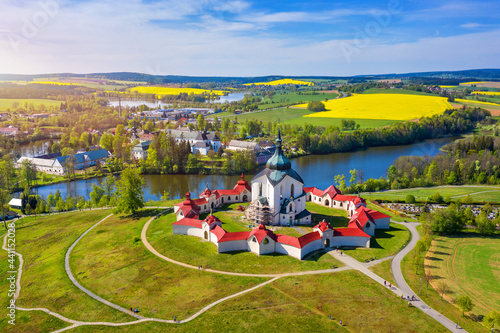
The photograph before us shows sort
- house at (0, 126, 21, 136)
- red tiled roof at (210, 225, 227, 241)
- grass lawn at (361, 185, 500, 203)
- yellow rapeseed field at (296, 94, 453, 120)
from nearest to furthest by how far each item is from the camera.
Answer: red tiled roof at (210, 225, 227, 241) → grass lawn at (361, 185, 500, 203) → house at (0, 126, 21, 136) → yellow rapeseed field at (296, 94, 453, 120)

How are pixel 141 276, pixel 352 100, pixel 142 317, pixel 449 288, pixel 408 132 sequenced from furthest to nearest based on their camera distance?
pixel 352 100 < pixel 408 132 < pixel 141 276 < pixel 449 288 < pixel 142 317

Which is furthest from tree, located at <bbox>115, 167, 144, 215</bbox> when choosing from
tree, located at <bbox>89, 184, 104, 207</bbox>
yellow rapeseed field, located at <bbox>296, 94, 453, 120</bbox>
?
yellow rapeseed field, located at <bbox>296, 94, 453, 120</bbox>

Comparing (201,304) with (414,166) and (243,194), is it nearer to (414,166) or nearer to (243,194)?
(243,194)

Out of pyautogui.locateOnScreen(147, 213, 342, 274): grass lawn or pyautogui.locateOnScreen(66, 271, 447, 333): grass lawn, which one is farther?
pyautogui.locateOnScreen(147, 213, 342, 274): grass lawn

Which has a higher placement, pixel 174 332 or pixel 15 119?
pixel 15 119

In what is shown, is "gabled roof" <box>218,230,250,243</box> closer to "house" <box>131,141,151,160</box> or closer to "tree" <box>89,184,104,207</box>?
"tree" <box>89,184,104,207</box>

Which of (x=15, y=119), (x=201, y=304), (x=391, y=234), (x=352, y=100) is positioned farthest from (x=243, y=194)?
(x=352, y=100)

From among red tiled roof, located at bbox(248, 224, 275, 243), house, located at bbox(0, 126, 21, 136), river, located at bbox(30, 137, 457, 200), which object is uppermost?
house, located at bbox(0, 126, 21, 136)
